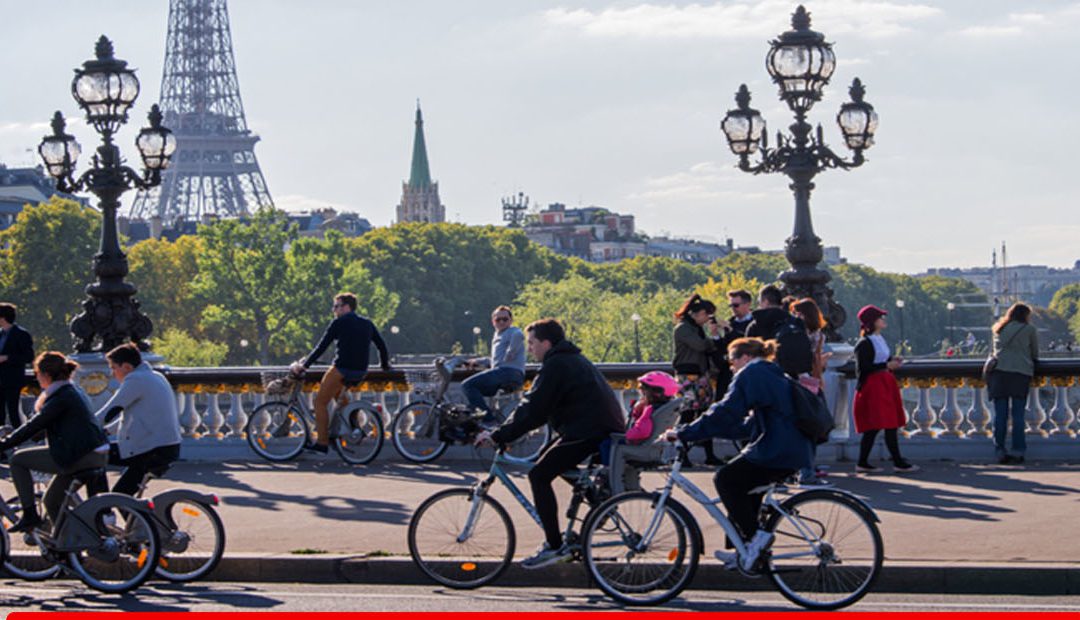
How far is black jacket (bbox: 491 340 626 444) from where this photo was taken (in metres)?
11.2

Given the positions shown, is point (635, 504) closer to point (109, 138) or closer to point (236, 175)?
point (109, 138)

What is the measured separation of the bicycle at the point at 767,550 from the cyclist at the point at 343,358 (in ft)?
24.9

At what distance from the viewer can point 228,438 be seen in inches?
776

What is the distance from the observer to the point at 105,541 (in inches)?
460

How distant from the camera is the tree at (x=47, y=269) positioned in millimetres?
83188

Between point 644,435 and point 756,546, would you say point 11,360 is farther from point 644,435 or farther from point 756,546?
point 756,546

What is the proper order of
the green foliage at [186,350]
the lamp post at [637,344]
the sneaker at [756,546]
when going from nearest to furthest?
the sneaker at [756,546], the green foliage at [186,350], the lamp post at [637,344]

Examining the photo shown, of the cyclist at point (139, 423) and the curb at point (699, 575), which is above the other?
the cyclist at point (139, 423)

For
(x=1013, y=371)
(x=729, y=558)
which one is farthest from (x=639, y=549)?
(x=1013, y=371)

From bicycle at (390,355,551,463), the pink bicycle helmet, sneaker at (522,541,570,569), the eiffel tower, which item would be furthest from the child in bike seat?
the eiffel tower

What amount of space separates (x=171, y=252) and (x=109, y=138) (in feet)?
296

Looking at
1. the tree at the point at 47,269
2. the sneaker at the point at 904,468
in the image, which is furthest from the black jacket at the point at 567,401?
the tree at the point at 47,269

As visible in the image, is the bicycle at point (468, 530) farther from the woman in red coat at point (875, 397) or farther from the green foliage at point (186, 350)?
the green foliage at point (186, 350)

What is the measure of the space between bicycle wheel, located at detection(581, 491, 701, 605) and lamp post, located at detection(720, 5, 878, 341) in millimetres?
8201
